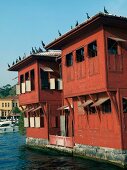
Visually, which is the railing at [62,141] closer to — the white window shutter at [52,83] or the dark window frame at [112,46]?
the white window shutter at [52,83]

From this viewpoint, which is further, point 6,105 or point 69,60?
point 6,105

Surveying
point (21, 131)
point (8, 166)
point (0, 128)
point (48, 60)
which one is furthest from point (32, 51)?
point (0, 128)

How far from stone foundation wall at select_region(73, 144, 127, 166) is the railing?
0.75 m

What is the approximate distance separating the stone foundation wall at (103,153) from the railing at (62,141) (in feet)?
2.47

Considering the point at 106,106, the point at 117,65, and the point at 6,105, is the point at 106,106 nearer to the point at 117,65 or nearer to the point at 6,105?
the point at 117,65

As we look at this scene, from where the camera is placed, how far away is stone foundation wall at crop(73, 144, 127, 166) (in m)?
17.7

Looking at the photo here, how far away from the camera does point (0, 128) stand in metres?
62.2

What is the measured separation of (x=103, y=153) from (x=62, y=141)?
581 cm

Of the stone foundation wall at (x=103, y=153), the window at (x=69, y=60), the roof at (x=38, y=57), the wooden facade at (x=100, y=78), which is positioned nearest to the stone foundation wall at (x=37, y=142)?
the stone foundation wall at (x=103, y=153)

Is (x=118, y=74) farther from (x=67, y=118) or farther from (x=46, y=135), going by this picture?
(x=46, y=135)

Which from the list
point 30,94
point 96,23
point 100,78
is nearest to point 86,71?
point 100,78

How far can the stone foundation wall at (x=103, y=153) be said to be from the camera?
1769 centimetres

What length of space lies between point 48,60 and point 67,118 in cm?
547

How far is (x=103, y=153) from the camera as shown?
19250 mm
